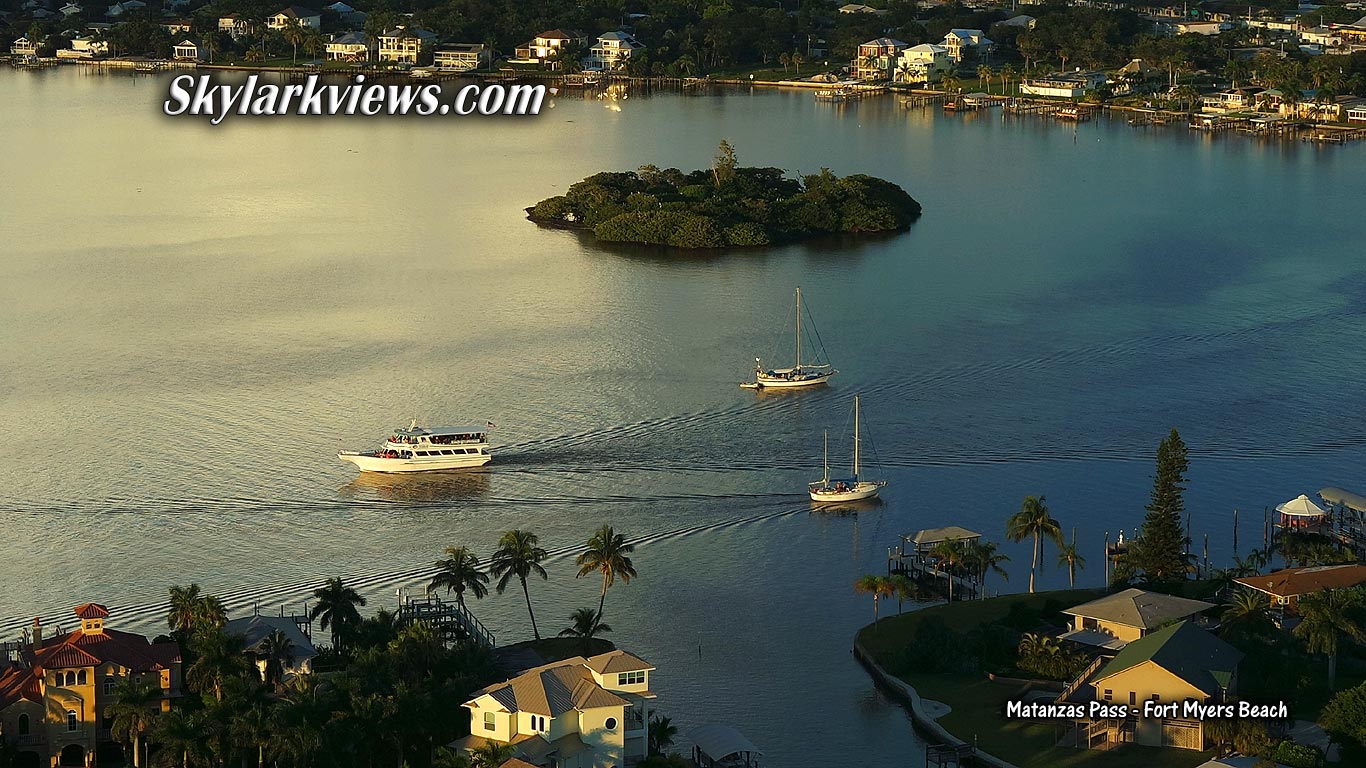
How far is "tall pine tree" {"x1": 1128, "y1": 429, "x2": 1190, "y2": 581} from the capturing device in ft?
114

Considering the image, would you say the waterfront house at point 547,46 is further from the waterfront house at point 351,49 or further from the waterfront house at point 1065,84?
Answer: the waterfront house at point 1065,84

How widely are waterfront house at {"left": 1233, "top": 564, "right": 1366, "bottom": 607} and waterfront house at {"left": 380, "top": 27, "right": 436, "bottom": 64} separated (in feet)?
272

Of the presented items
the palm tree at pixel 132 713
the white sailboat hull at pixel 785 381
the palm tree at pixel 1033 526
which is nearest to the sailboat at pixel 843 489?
the palm tree at pixel 1033 526

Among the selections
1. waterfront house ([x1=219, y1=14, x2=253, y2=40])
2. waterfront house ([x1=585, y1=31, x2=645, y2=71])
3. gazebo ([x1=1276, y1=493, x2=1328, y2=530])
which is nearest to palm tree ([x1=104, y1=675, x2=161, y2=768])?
gazebo ([x1=1276, y1=493, x2=1328, y2=530])

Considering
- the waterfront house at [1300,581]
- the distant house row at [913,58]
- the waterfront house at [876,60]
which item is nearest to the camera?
the waterfront house at [1300,581]

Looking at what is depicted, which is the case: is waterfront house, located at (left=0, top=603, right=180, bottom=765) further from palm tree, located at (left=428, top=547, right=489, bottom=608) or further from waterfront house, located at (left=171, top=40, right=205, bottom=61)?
waterfront house, located at (left=171, top=40, right=205, bottom=61)

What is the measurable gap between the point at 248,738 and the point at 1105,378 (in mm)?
27079

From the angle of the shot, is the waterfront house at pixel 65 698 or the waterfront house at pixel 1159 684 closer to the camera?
the waterfront house at pixel 65 698

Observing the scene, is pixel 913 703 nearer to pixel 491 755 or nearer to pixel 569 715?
pixel 569 715

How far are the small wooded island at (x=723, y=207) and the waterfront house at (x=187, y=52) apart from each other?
162 feet

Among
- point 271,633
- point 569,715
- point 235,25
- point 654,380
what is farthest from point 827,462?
point 235,25

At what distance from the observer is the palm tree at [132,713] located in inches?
1067

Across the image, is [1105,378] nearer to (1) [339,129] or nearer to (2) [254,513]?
(2) [254,513]

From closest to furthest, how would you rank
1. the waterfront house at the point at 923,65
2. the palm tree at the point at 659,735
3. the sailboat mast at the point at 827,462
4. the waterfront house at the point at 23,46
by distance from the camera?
1. the palm tree at the point at 659,735
2. the sailboat mast at the point at 827,462
3. the waterfront house at the point at 923,65
4. the waterfront house at the point at 23,46
